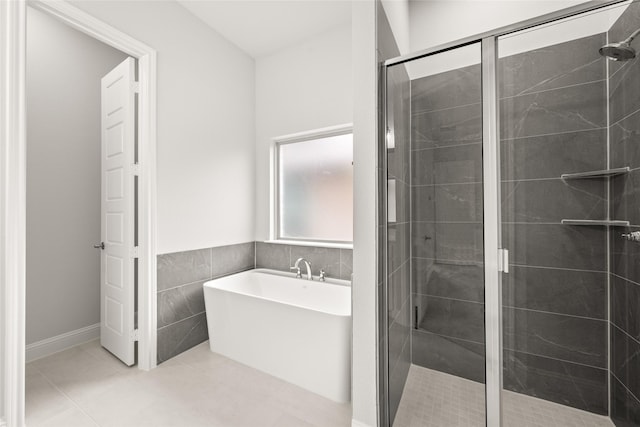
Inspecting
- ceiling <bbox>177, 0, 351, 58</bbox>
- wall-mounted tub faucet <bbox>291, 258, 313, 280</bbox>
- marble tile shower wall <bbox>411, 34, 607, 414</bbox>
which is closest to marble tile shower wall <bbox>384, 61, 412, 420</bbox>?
marble tile shower wall <bbox>411, 34, 607, 414</bbox>

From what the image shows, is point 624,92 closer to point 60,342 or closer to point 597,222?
point 597,222

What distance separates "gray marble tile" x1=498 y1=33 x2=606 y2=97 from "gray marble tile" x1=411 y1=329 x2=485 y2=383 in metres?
1.28

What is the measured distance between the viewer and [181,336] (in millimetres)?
2529

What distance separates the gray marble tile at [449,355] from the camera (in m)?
1.49

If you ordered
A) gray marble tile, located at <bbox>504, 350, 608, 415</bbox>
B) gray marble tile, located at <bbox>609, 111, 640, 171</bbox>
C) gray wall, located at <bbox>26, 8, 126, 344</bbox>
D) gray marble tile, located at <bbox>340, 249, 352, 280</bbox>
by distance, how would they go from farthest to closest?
gray marble tile, located at <bbox>340, 249, 352, 280</bbox> → gray wall, located at <bbox>26, 8, 126, 344</bbox> → gray marble tile, located at <bbox>504, 350, 608, 415</bbox> → gray marble tile, located at <bbox>609, 111, 640, 171</bbox>

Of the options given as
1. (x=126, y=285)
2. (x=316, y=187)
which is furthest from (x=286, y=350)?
(x=316, y=187)

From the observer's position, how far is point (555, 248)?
141cm

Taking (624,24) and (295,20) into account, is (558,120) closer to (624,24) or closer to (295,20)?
(624,24)

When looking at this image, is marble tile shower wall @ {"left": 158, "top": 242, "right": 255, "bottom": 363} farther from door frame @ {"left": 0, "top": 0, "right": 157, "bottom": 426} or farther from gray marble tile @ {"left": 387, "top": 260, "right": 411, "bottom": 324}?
gray marble tile @ {"left": 387, "top": 260, "right": 411, "bottom": 324}

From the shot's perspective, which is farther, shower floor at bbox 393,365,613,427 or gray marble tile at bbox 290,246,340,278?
gray marble tile at bbox 290,246,340,278

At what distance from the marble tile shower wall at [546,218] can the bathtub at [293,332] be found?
2.64 feet

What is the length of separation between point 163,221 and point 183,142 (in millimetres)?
705

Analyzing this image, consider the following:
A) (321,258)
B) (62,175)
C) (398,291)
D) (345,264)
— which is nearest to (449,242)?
(398,291)

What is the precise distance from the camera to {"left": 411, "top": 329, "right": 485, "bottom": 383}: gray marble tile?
1486 millimetres
